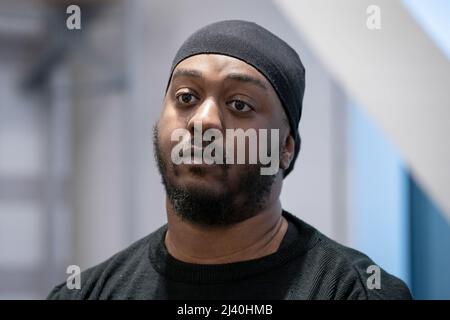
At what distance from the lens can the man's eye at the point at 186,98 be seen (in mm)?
814

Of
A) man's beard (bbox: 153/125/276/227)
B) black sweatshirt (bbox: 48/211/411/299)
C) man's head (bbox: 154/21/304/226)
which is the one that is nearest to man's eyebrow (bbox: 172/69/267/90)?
man's head (bbox: 154/21/304/226)

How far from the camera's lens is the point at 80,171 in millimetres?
1408

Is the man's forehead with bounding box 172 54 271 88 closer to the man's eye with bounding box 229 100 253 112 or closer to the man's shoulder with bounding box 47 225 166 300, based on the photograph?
the man's eye with bounding box 229 100 253 112

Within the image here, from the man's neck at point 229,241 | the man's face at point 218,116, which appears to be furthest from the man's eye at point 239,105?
the man's neck at point 229,241

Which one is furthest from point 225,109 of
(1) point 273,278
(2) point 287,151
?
(1) point 273,278

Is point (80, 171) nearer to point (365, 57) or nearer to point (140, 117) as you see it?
point (140, 117)

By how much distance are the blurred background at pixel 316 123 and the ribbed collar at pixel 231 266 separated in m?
0.14

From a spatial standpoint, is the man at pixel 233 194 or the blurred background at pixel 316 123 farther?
the blurred background at pixel 316 123

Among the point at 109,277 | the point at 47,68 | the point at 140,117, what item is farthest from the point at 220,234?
the point at 47,68

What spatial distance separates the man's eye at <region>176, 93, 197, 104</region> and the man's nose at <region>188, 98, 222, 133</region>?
0.06 feet

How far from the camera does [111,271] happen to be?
885mm

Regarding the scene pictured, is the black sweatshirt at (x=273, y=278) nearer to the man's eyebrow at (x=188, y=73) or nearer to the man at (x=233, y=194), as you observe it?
the man at (x=233, y=194)

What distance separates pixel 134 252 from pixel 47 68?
0.83 metres

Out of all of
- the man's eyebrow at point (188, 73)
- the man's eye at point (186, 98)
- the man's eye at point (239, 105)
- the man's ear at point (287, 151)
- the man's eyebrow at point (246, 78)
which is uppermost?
the man's eyebrow at point (188, 73)
